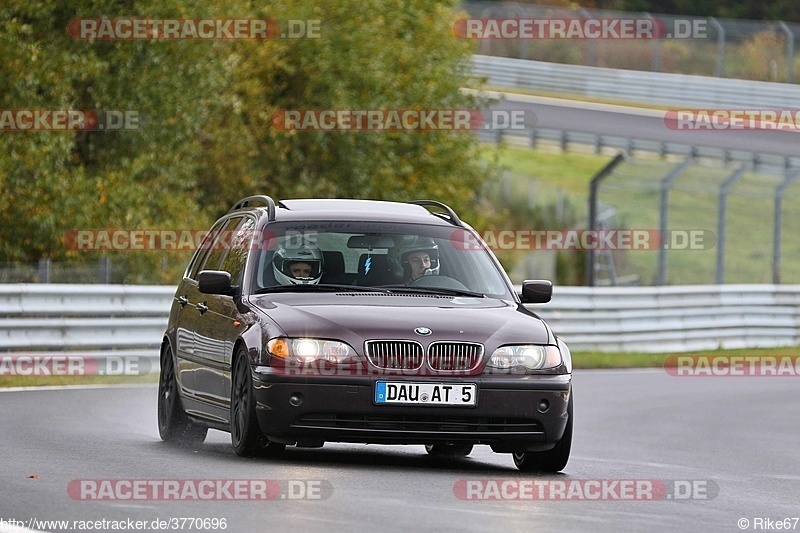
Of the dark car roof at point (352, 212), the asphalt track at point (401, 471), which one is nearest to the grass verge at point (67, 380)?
the asphalt track at point (401, 471)

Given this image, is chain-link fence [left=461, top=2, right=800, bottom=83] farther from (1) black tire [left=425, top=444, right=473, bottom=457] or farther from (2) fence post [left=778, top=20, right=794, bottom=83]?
(1) black tire [left=425, top=444, right=473, bottom=457]

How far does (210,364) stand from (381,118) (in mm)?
21387

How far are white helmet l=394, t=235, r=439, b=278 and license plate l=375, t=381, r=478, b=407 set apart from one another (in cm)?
133

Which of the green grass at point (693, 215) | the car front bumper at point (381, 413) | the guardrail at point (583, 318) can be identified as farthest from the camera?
the green grass at point (693, 215)

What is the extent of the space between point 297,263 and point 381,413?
59.6 inches

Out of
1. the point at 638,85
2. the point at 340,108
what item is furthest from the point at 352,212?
the point at 638,85

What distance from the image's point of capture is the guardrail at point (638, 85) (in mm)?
50969

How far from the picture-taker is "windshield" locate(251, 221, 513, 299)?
1108cm

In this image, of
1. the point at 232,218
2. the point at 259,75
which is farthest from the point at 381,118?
the point at 232,218

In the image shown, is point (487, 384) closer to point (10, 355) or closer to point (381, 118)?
point (10, 355)

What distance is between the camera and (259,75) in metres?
32.1

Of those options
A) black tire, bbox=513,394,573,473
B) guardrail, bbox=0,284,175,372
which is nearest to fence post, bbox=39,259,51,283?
guardrail, bbox=0,284,175,372

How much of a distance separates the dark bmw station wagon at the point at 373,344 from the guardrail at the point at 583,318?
789 cm

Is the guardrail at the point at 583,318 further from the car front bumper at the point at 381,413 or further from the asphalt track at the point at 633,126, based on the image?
Answer: the car front bumper at the point at 381,413
